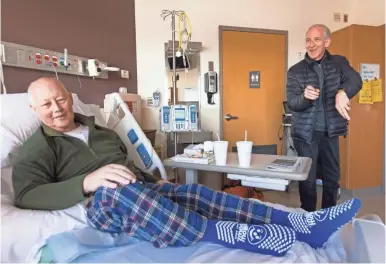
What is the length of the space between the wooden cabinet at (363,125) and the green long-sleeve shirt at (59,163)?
240cm

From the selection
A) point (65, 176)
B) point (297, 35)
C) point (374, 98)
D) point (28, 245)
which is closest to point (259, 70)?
point (297, 35)

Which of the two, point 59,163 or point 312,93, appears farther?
point 312,93

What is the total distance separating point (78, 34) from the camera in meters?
1.98

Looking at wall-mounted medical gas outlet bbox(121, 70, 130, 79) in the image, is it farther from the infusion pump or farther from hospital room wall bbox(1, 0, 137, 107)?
the infusion pump

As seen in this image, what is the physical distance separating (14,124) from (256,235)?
3.74 ft

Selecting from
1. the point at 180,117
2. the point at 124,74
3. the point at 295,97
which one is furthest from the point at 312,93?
the point at 124,74

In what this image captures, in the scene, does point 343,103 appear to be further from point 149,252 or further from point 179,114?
point 149,252

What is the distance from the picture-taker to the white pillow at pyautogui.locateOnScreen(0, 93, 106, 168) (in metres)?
1.24

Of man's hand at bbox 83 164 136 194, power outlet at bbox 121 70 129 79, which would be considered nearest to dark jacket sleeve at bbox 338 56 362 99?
man's hand at bbox 83 164 136 194

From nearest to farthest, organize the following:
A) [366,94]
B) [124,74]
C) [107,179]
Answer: [107,179], [124,74], [366,94]

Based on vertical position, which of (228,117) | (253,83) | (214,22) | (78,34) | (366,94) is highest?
(214,22)

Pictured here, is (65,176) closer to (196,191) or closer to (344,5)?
(196,191)

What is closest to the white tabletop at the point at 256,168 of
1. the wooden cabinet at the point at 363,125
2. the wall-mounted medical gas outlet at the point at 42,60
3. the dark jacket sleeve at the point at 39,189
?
the dark jacket sleeve at the point at 39,189

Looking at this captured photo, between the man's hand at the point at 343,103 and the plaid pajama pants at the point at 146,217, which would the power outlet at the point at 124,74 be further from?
the man's hand at the point at 343,103
